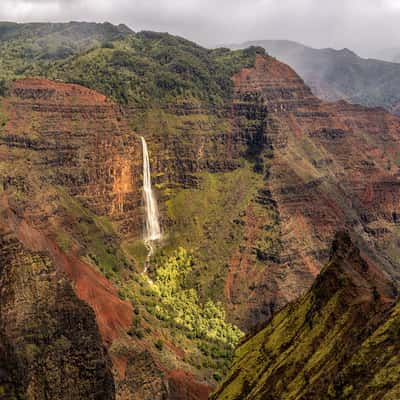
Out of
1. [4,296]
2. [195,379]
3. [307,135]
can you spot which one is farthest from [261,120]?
[4,296]

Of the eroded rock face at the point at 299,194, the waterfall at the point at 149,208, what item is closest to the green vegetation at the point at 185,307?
the eroded rock face at the point at 299,194

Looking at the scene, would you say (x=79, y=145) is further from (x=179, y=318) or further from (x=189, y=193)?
(x=179, y=318)

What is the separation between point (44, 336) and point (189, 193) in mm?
62988

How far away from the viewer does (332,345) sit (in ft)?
108

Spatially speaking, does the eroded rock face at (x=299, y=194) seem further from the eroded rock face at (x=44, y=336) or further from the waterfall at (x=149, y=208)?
the eroded rock face at (x=44, y=336)

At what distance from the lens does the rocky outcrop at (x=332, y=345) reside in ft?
84.3

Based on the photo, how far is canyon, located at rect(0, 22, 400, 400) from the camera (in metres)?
65.5

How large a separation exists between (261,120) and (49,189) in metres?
42.3

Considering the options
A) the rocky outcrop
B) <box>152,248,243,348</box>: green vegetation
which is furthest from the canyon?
the rocky outcrop

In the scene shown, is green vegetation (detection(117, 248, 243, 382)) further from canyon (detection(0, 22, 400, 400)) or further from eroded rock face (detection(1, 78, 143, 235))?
eroded rock face (detection(1, 78, 143, 235))

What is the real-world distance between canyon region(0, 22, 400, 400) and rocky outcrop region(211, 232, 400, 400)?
30.9ft

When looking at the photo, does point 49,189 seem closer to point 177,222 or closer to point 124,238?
point 124,238

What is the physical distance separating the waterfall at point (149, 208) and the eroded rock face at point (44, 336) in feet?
171

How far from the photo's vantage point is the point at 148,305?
71.7 metres
